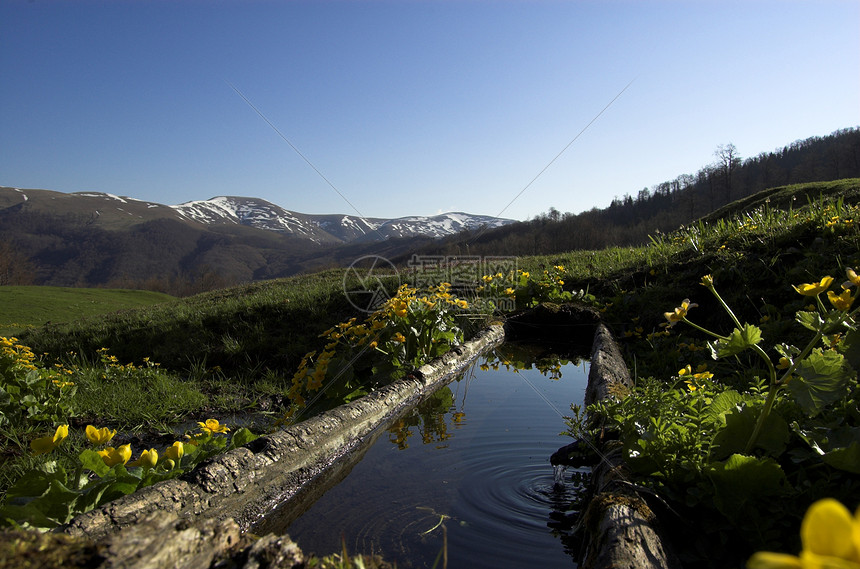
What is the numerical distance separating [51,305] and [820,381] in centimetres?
2316

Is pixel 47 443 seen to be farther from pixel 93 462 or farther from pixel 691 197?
pixel 691 197

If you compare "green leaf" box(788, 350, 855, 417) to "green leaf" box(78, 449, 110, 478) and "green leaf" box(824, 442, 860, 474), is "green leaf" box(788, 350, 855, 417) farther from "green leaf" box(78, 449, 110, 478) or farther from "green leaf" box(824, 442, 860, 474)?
"green leaf" box(78, 449, 110, 478)

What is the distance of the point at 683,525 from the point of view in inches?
68.3

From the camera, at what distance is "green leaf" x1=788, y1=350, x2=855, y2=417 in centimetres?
167

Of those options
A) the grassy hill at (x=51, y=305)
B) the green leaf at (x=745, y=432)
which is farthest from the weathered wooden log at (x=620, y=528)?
the grassy hill at (x=51, y=305)

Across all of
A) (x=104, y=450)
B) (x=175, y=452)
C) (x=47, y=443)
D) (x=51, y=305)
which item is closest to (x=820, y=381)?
(x=175, y=452)

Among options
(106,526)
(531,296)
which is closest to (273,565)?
(106,526)

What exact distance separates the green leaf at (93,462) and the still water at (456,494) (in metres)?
0.79

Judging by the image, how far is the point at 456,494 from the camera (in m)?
2.38

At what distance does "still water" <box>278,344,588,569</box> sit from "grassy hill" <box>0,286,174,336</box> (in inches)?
547

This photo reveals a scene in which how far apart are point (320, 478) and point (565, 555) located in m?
1.34

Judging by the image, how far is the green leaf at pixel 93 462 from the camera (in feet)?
5.54

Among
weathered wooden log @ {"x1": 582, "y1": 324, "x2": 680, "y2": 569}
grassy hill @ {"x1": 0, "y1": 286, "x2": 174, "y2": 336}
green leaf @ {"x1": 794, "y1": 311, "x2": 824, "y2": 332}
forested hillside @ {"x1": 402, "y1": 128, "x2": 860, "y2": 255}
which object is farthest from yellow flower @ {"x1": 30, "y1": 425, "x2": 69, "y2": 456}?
forested hillside @ {"x1": 402, "y1": 128, "x2": 860, "y2": 255}

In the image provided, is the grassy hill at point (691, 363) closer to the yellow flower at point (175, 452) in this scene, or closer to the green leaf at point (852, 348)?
the green leaf at point (852, 348)
